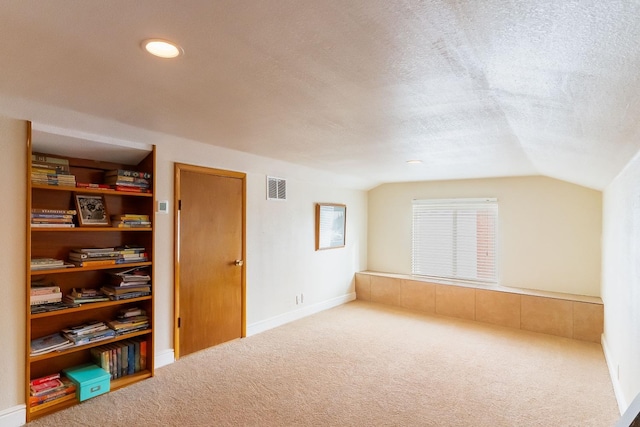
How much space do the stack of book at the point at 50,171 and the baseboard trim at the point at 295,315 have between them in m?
2.56

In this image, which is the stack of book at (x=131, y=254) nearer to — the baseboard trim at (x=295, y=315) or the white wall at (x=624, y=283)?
the baseboard trim at (x=295, y=315)

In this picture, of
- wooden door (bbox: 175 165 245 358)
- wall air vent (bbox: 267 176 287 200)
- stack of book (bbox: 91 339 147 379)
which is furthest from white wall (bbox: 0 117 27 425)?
wall air vent (bbox: 267 176 287 200)

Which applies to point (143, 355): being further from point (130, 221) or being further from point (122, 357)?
point (130, 221)

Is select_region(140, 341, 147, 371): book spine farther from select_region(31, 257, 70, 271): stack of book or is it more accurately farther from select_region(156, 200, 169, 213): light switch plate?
select_region(156, 200, 169, 213): light switch plate

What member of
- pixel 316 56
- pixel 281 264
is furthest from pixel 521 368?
pixel 316 56

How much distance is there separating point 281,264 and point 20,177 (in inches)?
116

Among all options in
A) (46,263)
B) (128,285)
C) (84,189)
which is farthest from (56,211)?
(128,285)

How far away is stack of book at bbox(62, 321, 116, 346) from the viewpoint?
9.07ft

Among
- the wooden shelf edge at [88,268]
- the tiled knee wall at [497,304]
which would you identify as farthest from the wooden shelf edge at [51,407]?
the tiled knee wall at [497,304]

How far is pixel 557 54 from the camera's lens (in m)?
1.22

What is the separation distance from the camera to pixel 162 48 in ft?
4.95

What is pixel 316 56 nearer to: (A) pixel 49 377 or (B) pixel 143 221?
(B) pixel 143 221

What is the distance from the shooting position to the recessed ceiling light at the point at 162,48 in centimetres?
145

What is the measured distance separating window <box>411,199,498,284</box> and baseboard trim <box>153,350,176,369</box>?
4.04 metres
